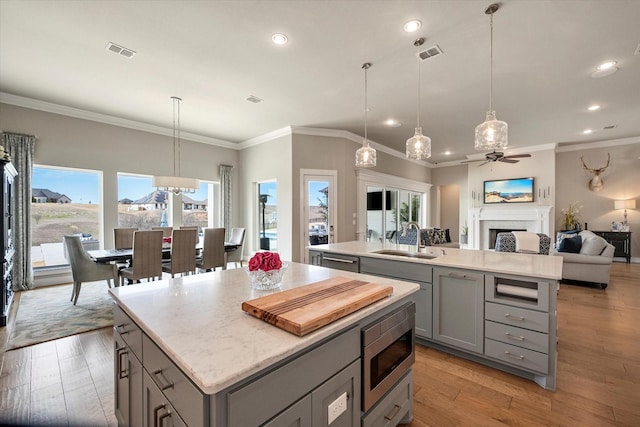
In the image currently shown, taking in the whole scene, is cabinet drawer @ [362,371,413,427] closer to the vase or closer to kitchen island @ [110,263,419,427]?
kitchen island @ [110,263,419,427]

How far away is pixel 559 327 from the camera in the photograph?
120 inches

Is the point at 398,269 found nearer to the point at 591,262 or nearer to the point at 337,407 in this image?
the point at 337,407

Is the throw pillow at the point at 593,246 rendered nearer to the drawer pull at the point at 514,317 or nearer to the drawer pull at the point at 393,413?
the drawer pull at the point at 514,317

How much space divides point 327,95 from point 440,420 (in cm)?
390

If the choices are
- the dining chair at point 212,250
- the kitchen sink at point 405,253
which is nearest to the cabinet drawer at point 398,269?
the kitchen sink at point 405,253

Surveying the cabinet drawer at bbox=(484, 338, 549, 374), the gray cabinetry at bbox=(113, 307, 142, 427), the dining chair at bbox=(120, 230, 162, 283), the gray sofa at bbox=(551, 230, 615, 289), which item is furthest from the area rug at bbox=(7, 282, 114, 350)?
the gray sofa at bbox=(551, 230, 615, 289)

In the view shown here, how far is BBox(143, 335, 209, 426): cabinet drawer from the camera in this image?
2.55 feet

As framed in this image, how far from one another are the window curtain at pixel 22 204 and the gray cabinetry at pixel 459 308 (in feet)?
19.6

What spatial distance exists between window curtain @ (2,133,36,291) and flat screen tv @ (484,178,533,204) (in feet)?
32.8

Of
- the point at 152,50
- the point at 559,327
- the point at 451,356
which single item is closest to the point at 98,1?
the point at 152,50

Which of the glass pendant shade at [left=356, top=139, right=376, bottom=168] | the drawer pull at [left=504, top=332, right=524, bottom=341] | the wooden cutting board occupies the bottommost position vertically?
the drawer pull at [left=504, top=332, right=524, bottom=341]

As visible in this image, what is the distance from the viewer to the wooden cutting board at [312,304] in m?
1.00

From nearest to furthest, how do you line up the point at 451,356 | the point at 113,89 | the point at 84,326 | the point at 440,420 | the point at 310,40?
the point at 440,420, the point at 451,356, the point at 310,40, the point at 84,326, the point at 113,89

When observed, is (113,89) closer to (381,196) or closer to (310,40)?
(310,40)
